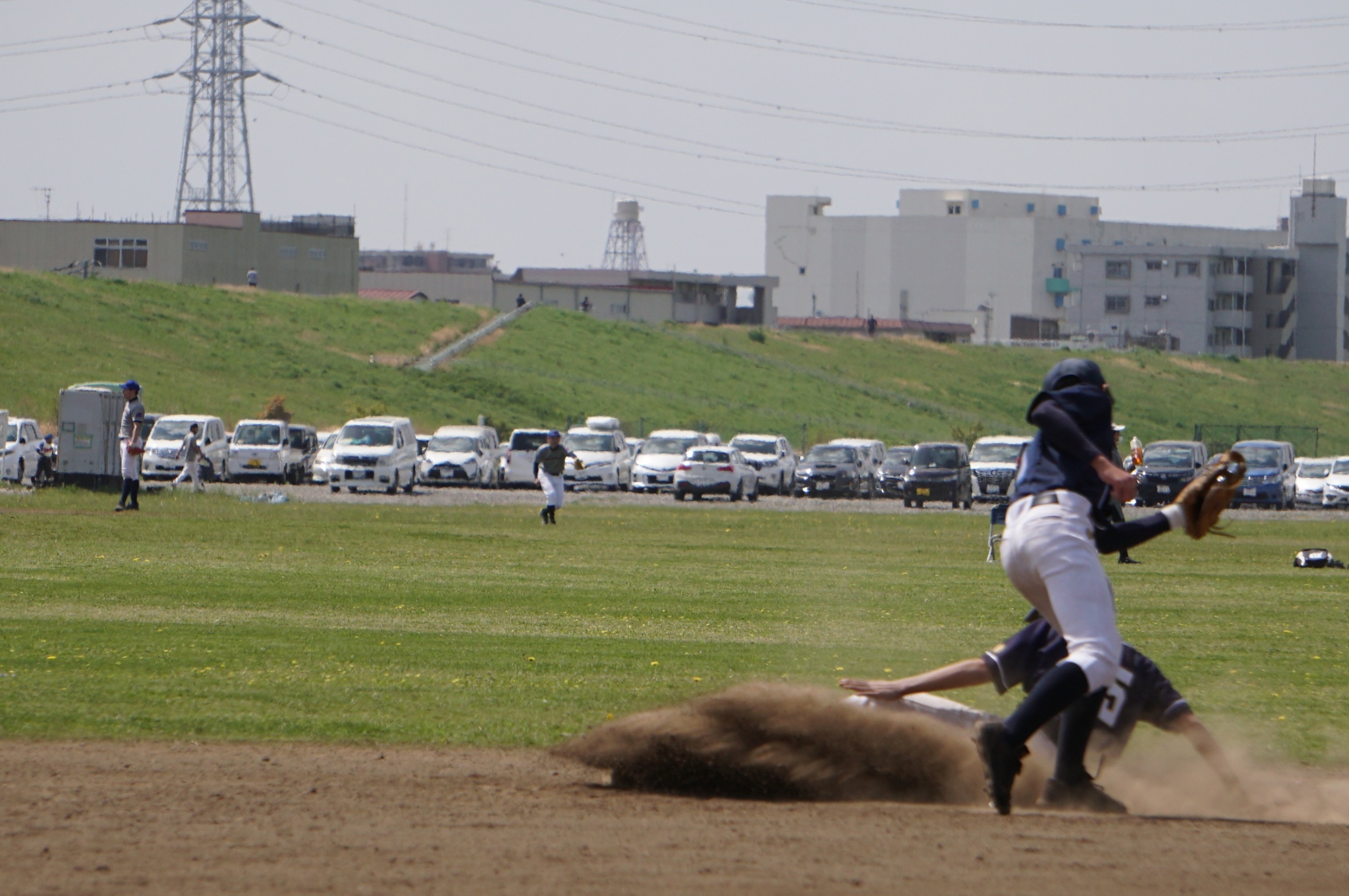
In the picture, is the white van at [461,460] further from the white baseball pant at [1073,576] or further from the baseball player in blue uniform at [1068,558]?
the white baseball pant at [1073,576]

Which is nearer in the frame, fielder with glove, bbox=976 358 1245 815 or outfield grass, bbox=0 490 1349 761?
fielder with glove, bbox=976 358 1245 815

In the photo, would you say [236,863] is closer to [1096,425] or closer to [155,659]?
[1096,425]

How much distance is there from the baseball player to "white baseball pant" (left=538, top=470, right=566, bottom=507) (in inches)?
815

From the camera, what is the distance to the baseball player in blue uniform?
257 inches

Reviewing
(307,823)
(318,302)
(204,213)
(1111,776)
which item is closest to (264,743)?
(307,823)

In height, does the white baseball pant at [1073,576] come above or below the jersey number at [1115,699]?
above

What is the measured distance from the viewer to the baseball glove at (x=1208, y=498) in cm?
680

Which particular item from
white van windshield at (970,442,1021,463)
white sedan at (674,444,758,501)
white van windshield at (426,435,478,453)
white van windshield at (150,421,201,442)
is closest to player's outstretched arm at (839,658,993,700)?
white sedan at (674,444,758,501)

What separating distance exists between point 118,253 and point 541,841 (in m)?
97.9

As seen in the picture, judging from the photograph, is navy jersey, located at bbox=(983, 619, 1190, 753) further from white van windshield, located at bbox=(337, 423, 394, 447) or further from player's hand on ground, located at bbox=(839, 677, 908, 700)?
white van windshield, located at bbox=(337, 423, 394, 447)

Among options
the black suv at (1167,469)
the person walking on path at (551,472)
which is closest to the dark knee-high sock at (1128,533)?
the person walking on path at (551,472)

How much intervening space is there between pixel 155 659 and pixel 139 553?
28.2ft

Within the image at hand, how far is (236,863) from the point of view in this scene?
5723mm

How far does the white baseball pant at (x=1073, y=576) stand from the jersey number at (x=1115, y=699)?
0.15 meters
